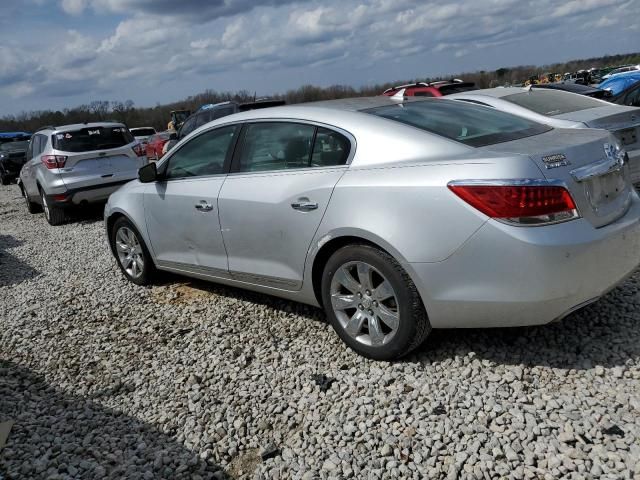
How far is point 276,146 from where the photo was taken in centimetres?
401

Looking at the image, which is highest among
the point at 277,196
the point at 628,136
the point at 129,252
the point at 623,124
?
the point at 277,196

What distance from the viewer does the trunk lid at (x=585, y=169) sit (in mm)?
2947

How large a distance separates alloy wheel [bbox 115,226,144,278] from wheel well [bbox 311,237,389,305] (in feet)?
8.03

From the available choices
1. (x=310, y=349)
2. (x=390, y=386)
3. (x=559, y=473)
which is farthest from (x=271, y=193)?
(x=559, y=473)

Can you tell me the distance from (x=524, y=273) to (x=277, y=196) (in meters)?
1.68

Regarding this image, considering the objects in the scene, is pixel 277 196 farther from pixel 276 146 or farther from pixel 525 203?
pixel 525 203

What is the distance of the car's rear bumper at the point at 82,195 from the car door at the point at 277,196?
21.1 feet

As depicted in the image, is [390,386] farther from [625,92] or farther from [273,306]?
[625,92]

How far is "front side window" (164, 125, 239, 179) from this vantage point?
4.43 m

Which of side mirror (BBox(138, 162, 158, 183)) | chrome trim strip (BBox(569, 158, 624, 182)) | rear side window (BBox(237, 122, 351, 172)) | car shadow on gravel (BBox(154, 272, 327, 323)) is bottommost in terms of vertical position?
car shadow on gravel (BBox(154, 272, 327, 323))

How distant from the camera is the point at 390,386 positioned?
331 centimetres

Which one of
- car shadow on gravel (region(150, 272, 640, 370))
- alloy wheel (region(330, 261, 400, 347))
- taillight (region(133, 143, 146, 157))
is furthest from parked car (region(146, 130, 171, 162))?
car shadow on gravel (region(150, 272, 640, 370))

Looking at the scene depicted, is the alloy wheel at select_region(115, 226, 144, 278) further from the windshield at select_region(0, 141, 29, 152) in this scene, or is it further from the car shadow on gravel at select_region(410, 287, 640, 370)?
the windshield at select_region(0, 141, 29, 152)

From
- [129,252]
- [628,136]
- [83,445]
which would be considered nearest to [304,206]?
[83,445]
